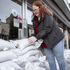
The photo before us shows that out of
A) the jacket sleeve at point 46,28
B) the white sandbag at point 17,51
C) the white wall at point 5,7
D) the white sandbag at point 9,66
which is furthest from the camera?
the white wall at point 5,7

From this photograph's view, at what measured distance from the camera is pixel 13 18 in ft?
16.1

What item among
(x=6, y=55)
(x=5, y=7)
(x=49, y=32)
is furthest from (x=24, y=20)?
(x=6, y=55)

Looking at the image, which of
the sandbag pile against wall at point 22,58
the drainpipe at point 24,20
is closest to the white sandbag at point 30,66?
the sandbag pile against wall at point 22,58

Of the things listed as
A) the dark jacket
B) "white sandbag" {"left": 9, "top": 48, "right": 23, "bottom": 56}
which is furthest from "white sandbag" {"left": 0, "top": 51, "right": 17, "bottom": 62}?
the dark jacket

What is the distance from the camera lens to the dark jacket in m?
3.48

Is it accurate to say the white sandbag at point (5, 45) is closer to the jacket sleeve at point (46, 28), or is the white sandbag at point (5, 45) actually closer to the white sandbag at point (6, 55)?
the white sandbag at point (6, 55)

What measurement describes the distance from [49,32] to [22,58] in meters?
0.53

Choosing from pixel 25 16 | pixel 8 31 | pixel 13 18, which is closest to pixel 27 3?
pixel 25 16

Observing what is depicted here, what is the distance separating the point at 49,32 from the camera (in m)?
3.51

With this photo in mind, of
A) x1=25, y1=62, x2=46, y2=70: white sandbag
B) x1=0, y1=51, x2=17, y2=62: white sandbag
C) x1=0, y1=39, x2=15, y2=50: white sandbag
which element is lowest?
x1=25, y1=62, x2=46, y2=70: white sandbag

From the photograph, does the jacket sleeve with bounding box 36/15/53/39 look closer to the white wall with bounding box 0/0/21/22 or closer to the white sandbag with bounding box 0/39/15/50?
the white sandbag with bounding box 0/39/15/50

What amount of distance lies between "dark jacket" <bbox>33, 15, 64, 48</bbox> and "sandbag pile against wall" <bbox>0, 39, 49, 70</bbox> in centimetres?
18

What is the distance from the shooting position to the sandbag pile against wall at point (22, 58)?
3286 millimetres

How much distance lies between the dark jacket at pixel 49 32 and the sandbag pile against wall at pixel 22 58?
0.18m
